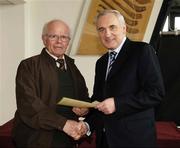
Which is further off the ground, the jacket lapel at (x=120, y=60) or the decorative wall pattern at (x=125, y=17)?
the decorative wall pattern at (x=125, y=17)

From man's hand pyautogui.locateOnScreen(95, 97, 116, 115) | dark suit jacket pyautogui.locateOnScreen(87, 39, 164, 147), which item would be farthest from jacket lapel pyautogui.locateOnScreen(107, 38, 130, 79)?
man's hand pyautogui.locateOnScreen(95, 97, 116, 115)

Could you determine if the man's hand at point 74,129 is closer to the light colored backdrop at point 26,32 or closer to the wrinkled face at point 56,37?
the wrinkled face at point 56,37

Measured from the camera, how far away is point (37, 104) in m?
1.57

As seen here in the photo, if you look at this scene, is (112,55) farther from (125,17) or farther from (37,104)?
(125,17)

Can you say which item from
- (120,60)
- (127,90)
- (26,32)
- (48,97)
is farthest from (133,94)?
(26,32)

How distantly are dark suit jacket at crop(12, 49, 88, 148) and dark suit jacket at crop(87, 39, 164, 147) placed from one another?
296mm

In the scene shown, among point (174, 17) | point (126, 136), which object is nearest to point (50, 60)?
point (126, 136)

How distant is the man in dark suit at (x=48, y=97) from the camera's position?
1577 millimetres

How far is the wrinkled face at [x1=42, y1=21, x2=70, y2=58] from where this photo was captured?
5.57 feet

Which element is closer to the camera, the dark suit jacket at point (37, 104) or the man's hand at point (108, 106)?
the man's hand at point (108, 106)

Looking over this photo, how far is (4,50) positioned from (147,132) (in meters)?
1.80

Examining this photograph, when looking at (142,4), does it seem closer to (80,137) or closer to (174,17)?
(174,17)

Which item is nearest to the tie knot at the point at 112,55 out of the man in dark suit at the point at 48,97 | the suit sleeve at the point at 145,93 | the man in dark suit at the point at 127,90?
the man in dark suit at the point at 127,90

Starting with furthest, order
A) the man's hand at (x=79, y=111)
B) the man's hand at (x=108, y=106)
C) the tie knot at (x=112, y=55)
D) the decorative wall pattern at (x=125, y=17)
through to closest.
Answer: the decorative wall pattern at (x=125, y=17), the man's hand at (x=79, y=111), the tie knot at (x=112, y=55), the man's hand at (x=108, y=106)
